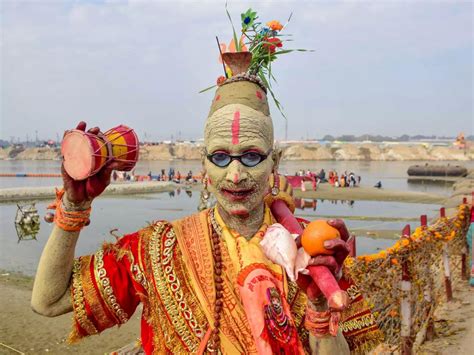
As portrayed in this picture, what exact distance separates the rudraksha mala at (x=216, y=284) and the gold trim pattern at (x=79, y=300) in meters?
0.66

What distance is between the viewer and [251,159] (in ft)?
9.44

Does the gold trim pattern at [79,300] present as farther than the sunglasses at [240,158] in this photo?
No

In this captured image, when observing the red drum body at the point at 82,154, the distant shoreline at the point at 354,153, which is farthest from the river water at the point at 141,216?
the distant shoreline at the point at 354,153

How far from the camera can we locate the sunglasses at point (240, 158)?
2.86m

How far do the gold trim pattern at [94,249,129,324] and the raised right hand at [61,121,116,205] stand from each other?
0.41 metres

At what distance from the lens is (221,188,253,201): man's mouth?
2834 mm

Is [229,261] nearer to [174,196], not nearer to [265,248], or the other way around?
[265,248]

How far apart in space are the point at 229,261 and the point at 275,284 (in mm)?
310

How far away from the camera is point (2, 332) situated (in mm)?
9320

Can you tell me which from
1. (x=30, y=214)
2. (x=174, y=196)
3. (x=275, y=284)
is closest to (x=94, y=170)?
(x=275, y=284)

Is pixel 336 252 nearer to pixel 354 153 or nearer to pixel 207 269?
pixel 207 269

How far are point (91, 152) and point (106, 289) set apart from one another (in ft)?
2.55

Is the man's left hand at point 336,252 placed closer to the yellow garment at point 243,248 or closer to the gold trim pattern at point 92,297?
the yellow garment at point 243,248

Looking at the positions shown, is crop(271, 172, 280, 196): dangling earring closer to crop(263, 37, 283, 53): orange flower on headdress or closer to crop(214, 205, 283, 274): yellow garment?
crop(214, 205, 283, 274): yellow garment
